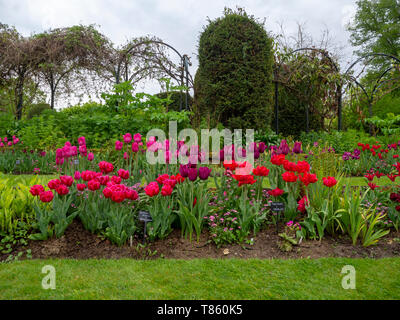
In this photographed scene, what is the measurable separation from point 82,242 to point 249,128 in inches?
225

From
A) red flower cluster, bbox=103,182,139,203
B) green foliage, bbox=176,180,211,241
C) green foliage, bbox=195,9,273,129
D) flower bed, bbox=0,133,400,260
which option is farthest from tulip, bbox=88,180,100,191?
green foliage, bbox=195,9,273,129

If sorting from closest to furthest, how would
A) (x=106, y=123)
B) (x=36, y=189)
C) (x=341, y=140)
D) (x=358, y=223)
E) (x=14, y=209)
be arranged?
1. (x=36, y=189)
2. (x=358, y=223)
3. (x=14, y=209)
4. (x=106, y=123)
5. (x=341, y=140)

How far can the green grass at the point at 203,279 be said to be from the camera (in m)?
2.15

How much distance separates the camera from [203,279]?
2.33 metres

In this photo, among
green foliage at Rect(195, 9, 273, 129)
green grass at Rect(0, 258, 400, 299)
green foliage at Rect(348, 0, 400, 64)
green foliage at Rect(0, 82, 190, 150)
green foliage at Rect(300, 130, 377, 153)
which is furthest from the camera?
green foliage at Rect(348, 0, 400, 64)

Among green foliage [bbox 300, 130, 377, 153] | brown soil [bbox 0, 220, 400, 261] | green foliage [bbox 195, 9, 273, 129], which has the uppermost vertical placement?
green foliage [bbox 195, 9, 273, 129]

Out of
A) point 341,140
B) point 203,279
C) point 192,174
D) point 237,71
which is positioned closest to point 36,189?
point 192,174

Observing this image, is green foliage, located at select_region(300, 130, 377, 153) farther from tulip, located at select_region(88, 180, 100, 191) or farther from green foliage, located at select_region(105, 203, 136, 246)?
tulip, located at select_region(88, 180, 100, 191)

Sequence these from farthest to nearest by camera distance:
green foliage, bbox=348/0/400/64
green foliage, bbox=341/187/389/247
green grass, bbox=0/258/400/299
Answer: green foliage, bbox=348/0/400/64
green foliage, bbox=341/187/389/247
green grass, bbox=0/258/400/299

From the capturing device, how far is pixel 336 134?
9055 mm

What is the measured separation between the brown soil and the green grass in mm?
121

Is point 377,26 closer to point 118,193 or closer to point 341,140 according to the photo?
point 341,140

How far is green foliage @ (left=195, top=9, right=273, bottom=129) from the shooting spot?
7715mm

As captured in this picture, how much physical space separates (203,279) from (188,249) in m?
0.52
